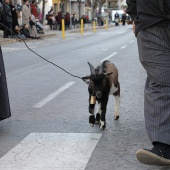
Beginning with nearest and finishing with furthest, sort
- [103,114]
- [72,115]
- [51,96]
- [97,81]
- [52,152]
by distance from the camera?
[52,152] < [97,81] < [103,114] < [72,115] < [51,96]

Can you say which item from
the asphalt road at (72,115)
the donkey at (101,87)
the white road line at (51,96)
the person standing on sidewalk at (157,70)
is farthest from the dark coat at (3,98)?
the person standing on sidewalk at (157,70)

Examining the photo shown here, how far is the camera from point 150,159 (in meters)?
4.11

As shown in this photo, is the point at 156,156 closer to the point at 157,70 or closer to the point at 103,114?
the point at 157,70

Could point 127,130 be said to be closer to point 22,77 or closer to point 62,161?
point 62,161

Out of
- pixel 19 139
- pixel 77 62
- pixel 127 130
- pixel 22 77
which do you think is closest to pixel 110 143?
pixel 127 130

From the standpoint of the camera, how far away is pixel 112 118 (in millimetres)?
6523

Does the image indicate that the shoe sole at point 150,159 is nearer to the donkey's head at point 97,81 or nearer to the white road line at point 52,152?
the white road line at point 52,152

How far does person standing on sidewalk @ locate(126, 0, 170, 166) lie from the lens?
4.10 metres

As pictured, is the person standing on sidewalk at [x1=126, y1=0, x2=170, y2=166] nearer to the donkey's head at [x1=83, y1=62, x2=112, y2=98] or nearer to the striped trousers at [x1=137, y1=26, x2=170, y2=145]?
the striped trousers at [x1=137, y1=26, x2=170, y2=145]

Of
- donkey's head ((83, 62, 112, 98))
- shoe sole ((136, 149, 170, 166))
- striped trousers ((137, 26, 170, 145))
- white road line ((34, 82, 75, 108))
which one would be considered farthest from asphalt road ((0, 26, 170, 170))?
donkey's head ((83, 62, 112, 98))

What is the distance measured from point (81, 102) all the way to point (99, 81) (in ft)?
7.67

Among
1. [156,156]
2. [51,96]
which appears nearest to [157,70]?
[156,156]

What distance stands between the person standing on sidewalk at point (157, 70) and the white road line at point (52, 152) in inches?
26.5

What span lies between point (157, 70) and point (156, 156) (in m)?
0.70
